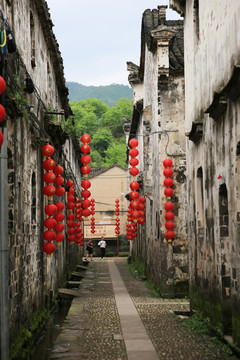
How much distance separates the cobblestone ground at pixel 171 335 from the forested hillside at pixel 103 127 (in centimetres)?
4905

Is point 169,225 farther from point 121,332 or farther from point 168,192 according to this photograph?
point 121,332

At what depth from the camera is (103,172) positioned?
52844 millimetres

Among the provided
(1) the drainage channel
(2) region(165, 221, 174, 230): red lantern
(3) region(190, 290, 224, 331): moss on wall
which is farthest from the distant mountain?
(3) region(190, 290, 224, 331): moss on wall

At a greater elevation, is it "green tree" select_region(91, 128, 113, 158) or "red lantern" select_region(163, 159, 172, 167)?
"green tree" select_region(91, 128, 113, 158)

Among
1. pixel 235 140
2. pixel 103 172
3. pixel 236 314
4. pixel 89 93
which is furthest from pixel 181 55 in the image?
pixel 89 93

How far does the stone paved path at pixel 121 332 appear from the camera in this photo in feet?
31.8

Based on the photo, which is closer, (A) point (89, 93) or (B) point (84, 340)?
(B) point (84, 340)

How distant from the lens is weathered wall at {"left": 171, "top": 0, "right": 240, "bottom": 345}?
30.3ft

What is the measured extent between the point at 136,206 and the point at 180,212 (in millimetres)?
4417

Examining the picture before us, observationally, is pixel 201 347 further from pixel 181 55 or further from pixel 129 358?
pixel 181 55

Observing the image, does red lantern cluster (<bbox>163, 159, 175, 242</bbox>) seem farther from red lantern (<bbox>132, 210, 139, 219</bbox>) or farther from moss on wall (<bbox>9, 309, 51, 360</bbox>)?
moss on wall (<bbox>9, 309, 51, 360</bbox>)

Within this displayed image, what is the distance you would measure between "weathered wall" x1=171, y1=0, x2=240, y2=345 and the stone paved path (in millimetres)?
799

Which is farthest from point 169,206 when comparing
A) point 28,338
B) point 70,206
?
point 28,338

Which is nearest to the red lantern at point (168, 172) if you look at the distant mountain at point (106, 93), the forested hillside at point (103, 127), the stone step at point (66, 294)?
the stone step at point (66, 294)
